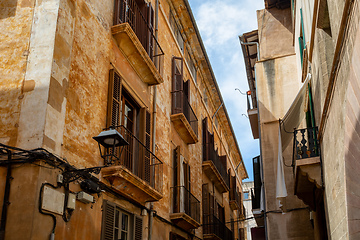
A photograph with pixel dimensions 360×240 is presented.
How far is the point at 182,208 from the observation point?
44.6 ft

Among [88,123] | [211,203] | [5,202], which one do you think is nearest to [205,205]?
[211,203]

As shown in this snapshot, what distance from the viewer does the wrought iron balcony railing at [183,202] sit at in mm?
13391

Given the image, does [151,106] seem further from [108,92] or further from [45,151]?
[45,151]

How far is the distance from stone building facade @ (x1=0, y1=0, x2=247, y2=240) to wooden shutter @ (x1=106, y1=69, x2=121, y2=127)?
0.02 m

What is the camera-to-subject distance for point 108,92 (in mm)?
9391

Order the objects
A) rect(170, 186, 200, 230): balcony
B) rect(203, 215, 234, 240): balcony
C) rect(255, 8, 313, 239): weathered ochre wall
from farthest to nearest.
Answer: rect(203, 215, 234, 240): balcony < rect(255, 8, 313, 239): weathered ochre wall < rect(170, 186, 200, 230): balcony

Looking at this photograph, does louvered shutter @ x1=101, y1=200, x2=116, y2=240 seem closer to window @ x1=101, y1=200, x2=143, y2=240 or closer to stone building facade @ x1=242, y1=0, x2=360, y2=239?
window @ x1=101, y1=200, x2=143, y2=240

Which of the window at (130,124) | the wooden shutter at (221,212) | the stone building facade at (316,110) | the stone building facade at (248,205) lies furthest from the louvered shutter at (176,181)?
Answer: the stone building facade at (248,205)

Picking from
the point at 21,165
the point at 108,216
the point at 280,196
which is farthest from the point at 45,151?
the point at 280,196

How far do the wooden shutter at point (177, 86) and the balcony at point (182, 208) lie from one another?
272 cm

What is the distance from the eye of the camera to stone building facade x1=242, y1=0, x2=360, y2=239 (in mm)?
5875

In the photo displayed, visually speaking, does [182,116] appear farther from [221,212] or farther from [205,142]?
[221,212]

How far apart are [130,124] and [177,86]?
4.74m

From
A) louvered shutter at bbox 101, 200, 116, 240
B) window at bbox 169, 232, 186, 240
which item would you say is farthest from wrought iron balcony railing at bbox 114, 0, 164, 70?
window at bbox 169, 232, 186, 240
